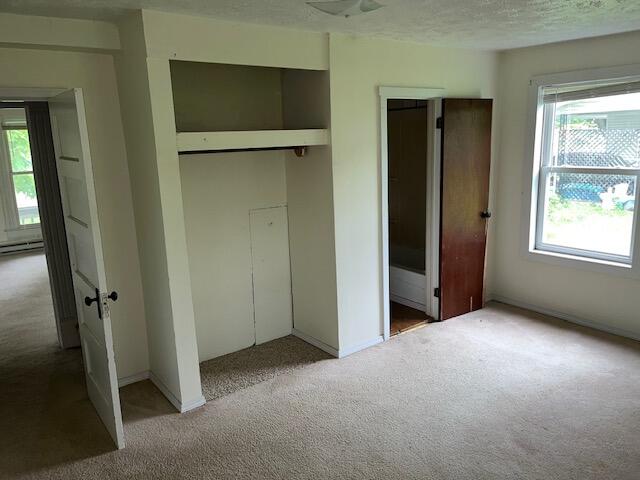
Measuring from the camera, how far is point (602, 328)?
4016 mm

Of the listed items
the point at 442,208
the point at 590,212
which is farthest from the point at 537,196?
the point at 442,208

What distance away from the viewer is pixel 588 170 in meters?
3.97

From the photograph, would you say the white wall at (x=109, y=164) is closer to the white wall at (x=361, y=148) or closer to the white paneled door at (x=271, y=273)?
the white paneled door at (x=271, y=273)

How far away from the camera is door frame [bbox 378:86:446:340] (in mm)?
3652

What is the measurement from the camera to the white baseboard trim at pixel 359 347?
3.69m

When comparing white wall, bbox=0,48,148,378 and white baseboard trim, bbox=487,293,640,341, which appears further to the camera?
white baseboard trim, bbox=487,293,640,341

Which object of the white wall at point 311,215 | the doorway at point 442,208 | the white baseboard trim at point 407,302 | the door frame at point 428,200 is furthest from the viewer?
the white baseboard trim at point 407,302

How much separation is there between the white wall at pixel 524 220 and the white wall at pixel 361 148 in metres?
0.69

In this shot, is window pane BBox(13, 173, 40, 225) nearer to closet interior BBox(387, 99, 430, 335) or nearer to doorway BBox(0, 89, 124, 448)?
doorway BBox(0, 89, 124, 448)

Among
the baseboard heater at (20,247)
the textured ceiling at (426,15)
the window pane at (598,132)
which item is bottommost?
the baseboard heater at (20,247)

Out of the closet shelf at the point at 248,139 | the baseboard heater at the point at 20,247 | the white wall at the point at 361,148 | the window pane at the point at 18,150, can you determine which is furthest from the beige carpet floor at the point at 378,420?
the window pane at the point at 18,150

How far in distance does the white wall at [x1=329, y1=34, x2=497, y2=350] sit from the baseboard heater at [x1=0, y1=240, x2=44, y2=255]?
6178 millimetres

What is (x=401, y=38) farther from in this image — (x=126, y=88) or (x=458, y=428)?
(x=458, y=428)

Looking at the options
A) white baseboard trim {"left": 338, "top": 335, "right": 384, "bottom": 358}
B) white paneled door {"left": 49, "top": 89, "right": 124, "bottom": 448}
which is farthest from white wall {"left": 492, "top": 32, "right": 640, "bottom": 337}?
white paneled door {"left": 49, "top": 89, "right": 124, "bottom": 448}
